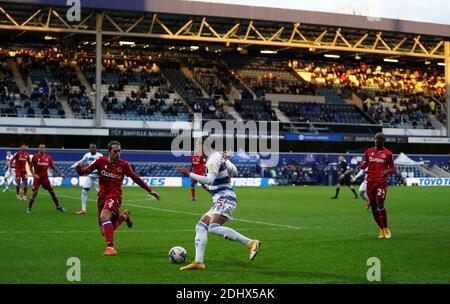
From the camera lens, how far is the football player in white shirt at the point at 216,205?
1170cm

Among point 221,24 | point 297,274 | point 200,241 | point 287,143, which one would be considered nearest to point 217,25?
point 221,24

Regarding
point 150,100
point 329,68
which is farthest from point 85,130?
point 329,68

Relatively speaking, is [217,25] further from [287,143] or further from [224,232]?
[224,232]

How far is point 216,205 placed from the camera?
12141 millimetres

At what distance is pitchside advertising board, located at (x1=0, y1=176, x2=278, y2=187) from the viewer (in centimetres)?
4866

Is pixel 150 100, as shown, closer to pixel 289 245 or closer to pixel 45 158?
pixel 45 158

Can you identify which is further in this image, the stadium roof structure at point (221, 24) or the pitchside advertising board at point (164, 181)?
the stadium roof structure at point (221, 24)

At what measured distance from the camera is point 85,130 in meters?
52.4

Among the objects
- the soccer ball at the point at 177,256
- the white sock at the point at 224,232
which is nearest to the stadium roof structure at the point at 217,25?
the soccer ball at the point at 177,256

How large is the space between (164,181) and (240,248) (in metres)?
37.8

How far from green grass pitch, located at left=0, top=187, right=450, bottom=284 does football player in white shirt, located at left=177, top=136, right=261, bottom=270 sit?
0.37m

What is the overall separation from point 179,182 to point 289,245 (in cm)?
3795

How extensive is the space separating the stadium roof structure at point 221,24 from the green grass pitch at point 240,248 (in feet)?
90.0

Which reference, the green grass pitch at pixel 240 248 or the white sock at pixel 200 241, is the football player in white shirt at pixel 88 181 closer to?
the green grass pitch at pixel 240 248
